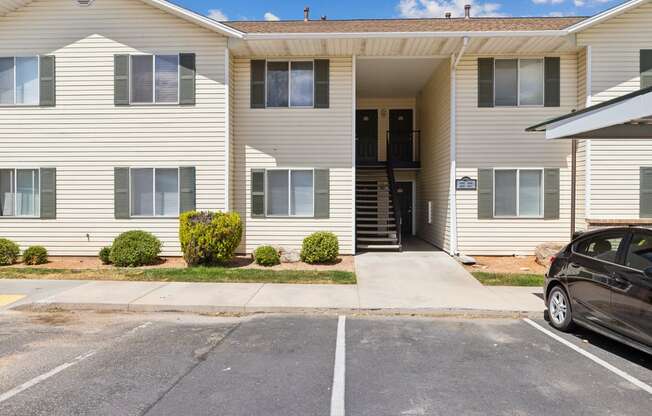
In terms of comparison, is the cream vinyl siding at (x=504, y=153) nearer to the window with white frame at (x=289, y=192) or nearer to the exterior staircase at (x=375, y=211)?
the exterior staircase at (x=375, y=211)

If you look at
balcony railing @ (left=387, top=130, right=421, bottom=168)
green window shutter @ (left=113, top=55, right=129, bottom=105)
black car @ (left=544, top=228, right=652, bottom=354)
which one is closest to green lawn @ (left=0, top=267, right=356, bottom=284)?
black car @ (left=544, top=228, right=652, bottom=354)

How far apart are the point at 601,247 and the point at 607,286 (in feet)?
2.25

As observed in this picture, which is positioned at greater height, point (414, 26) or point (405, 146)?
point (414, 26)

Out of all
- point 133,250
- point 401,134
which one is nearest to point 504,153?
point 401,134

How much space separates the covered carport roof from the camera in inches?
220

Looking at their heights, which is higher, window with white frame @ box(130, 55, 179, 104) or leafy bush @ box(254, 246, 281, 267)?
window with white frame @ box(130, 55, 179, 104)

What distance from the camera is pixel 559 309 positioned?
247 inches

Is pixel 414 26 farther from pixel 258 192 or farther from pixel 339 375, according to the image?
pixel 339 375

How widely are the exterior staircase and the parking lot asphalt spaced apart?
22.0ft

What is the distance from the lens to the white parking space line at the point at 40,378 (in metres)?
4.07

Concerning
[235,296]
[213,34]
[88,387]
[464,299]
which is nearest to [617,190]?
[464,299]

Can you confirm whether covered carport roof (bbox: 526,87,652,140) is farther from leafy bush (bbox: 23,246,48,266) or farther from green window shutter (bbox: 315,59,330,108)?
leafy bush (bbox: 23,246,48,266)

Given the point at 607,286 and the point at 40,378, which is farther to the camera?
the point at 607,286

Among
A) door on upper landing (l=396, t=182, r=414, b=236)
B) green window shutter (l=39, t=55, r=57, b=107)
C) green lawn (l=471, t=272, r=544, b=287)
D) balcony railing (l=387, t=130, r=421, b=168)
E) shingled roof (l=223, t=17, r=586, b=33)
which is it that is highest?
shingled roof (l=223, t=17, r=586, b=33)
